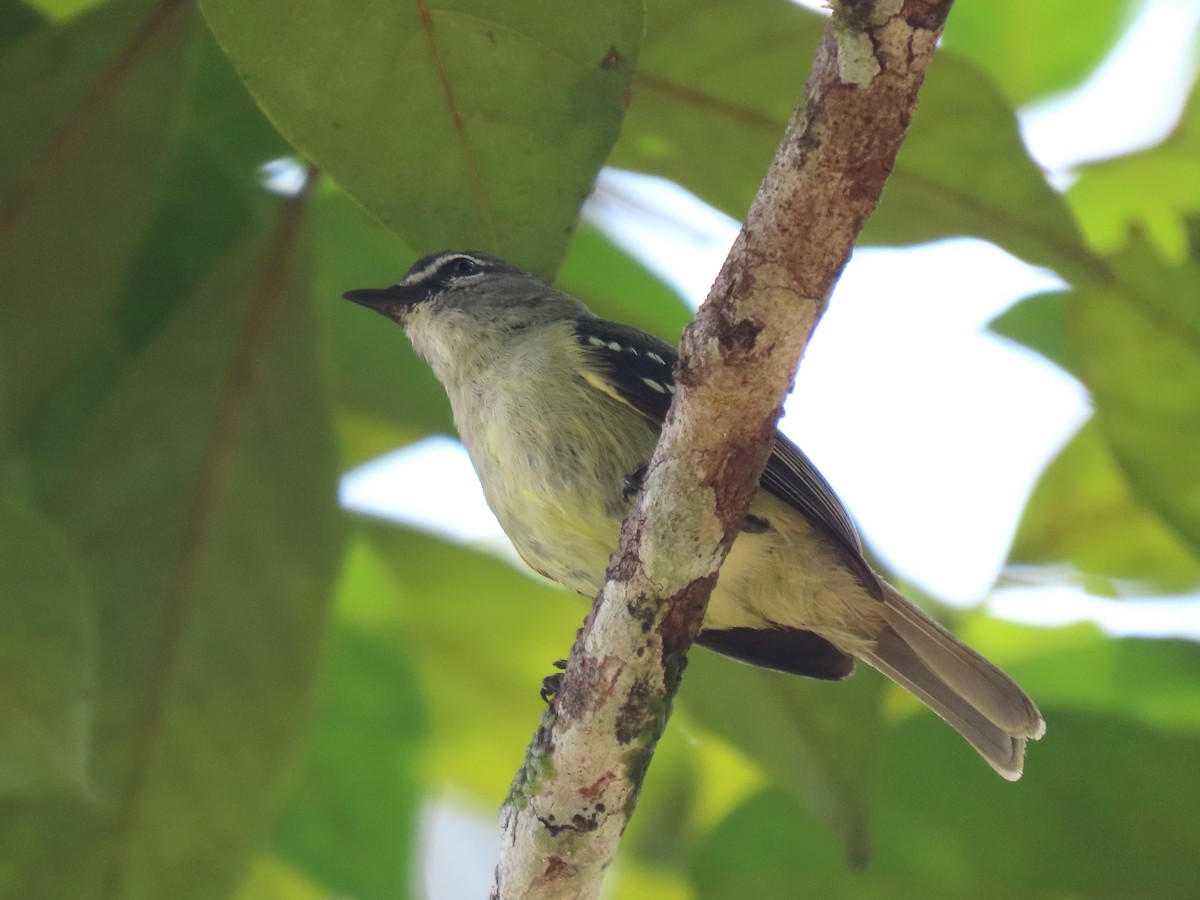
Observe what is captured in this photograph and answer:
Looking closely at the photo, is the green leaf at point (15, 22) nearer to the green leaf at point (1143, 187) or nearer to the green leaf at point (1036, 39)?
the green leaf at point (1036, 39)

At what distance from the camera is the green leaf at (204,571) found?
3.61m

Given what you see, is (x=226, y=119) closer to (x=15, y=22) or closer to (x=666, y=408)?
Answer: (x=15, y=22)

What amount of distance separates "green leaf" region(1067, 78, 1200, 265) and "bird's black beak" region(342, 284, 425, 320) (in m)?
1.86

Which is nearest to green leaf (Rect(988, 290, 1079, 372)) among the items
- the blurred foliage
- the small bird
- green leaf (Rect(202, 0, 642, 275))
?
the blurred foliage

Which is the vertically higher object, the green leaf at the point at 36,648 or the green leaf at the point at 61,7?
the green leaf at the point at 61,7

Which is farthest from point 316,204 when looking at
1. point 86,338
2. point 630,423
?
point 630,423

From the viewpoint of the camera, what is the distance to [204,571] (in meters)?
3.75

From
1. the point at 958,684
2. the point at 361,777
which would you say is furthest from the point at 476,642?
the point at 958,684

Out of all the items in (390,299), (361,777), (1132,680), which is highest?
(390,299)

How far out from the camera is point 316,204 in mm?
3898

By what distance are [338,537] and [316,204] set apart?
36.0 inches

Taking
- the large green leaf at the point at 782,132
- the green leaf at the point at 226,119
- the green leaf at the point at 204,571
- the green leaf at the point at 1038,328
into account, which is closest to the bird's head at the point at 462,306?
the green leaf at the point at 204,571

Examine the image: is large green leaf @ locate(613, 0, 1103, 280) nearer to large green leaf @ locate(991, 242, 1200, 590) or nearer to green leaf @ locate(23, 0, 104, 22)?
large green leaf @ locate(991, 242, 1200, 590)

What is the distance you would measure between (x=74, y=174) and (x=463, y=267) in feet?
3.86
